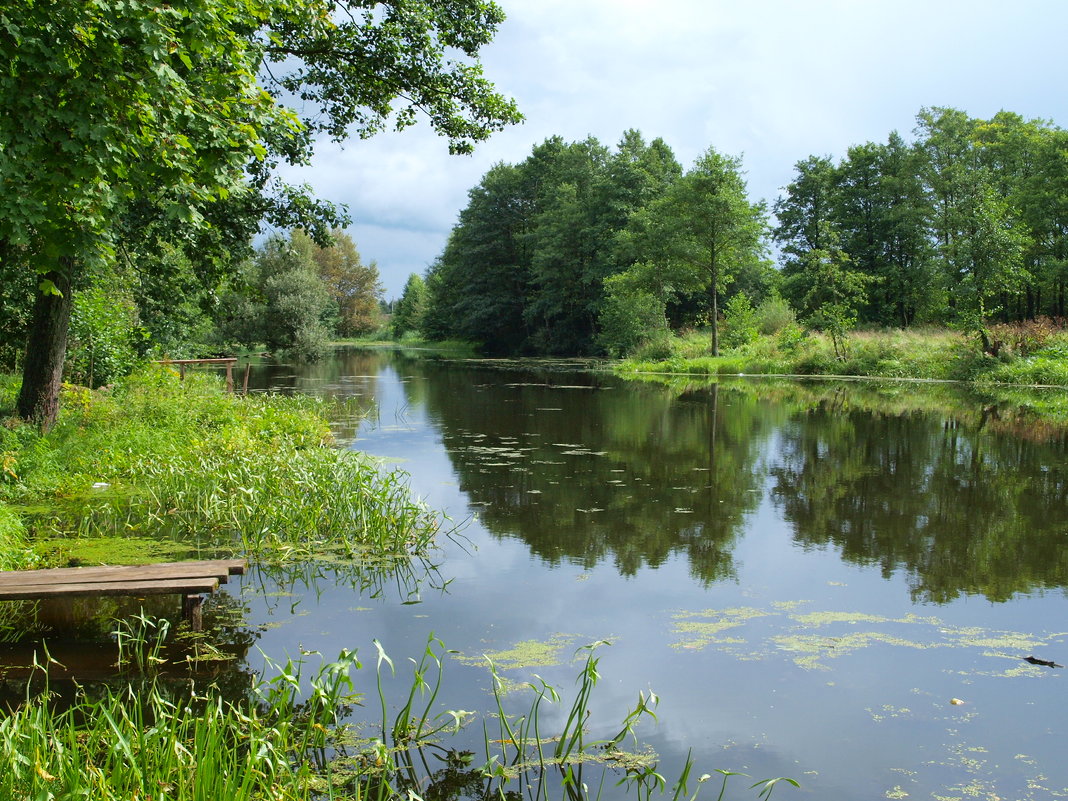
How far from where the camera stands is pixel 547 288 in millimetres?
52656

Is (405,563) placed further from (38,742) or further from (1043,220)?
(1043,220)

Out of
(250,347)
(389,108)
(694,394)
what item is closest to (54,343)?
(389,108)

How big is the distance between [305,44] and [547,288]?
1607 inches

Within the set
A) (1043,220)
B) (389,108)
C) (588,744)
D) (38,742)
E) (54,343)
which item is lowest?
(588,744)

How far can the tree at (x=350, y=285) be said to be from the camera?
86125mm

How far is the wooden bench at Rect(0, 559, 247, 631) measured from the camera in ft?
14.7

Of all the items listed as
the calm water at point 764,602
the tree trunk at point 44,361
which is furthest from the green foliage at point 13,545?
the tree trunk at point 44,361

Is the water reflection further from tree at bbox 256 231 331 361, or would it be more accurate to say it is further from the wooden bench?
tree at bbox 256 231 331 361

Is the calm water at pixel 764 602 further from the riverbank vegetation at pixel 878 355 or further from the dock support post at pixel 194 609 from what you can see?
the riverbank vegetation at pixel 878 355

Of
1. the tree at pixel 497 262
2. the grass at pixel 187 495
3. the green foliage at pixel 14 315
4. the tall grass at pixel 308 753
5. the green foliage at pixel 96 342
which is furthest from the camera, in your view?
the tree at pixel 497 262

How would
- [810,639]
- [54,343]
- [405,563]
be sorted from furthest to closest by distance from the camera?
[54,343], [405,563], [810,639]

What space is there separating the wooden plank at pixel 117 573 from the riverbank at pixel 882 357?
25.6m

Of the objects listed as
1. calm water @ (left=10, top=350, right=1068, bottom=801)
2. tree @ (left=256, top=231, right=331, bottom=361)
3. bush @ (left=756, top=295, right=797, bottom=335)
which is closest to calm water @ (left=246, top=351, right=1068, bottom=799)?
calm water @ (left=10, top=350, right=1068, bottom=801)

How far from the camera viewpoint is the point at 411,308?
92812mm
